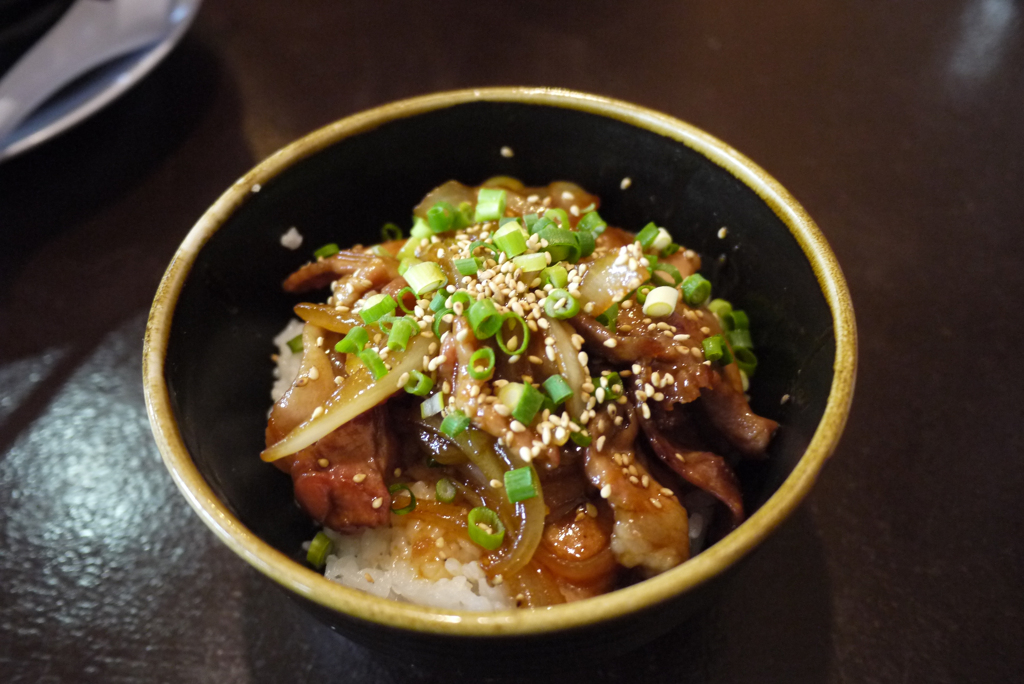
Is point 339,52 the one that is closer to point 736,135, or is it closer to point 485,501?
point 736,135

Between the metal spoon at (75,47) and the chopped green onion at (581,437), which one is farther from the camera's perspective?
the metal spoon at (75,47)

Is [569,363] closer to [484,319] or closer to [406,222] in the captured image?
[484,319]

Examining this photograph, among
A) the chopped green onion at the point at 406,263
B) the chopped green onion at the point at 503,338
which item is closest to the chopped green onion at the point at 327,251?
the chopped green onion at the point at 406,263

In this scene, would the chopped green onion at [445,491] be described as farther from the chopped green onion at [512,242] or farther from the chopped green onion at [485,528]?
the chopped green onion at [512,242]

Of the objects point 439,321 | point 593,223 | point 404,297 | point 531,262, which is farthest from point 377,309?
point 593,223

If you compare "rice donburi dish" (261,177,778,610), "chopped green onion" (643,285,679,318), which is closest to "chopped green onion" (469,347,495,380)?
"rice donburi dish" (261,177,778,610)

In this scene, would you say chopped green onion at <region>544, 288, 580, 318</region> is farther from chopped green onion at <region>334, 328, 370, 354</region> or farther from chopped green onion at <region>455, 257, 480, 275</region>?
chopped green onion at <region>334, 328, 370, 354</region>
